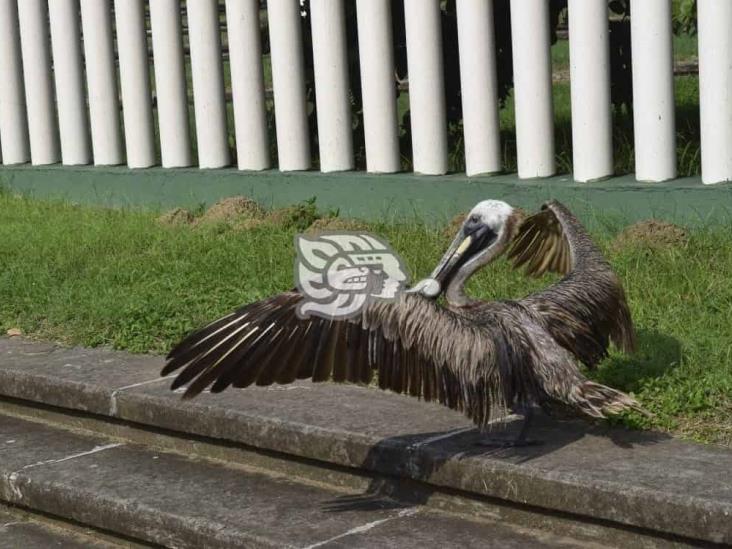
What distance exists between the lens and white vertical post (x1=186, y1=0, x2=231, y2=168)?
9.01 metres

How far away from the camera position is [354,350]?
418 cm

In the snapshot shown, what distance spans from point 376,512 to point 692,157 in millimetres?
4091

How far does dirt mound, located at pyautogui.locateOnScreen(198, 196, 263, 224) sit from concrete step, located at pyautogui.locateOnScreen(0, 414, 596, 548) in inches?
111

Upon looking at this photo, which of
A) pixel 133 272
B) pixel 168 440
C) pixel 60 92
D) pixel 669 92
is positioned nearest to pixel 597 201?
pixel 669 92

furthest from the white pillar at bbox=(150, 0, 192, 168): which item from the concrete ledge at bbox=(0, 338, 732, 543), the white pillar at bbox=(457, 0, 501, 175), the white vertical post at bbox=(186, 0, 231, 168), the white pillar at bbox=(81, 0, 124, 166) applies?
the concrete ledge at bbox=(0, 338, 732, 543)

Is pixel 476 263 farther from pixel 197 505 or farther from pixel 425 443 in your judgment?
pixel 197 505

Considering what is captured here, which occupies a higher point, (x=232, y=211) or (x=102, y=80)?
(x=102, y=80)

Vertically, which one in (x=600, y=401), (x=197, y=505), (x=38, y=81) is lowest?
(x=197, y=505)

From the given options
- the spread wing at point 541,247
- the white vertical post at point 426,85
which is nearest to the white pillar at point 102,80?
the white vertical post at point 426,85

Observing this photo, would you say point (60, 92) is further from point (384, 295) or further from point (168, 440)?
point (384, 295)

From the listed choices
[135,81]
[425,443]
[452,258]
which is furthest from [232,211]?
[452,258]

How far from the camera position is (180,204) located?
9.23 metres

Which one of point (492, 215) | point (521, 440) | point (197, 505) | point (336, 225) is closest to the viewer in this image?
point (492, 215)

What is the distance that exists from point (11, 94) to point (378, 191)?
3459mm
